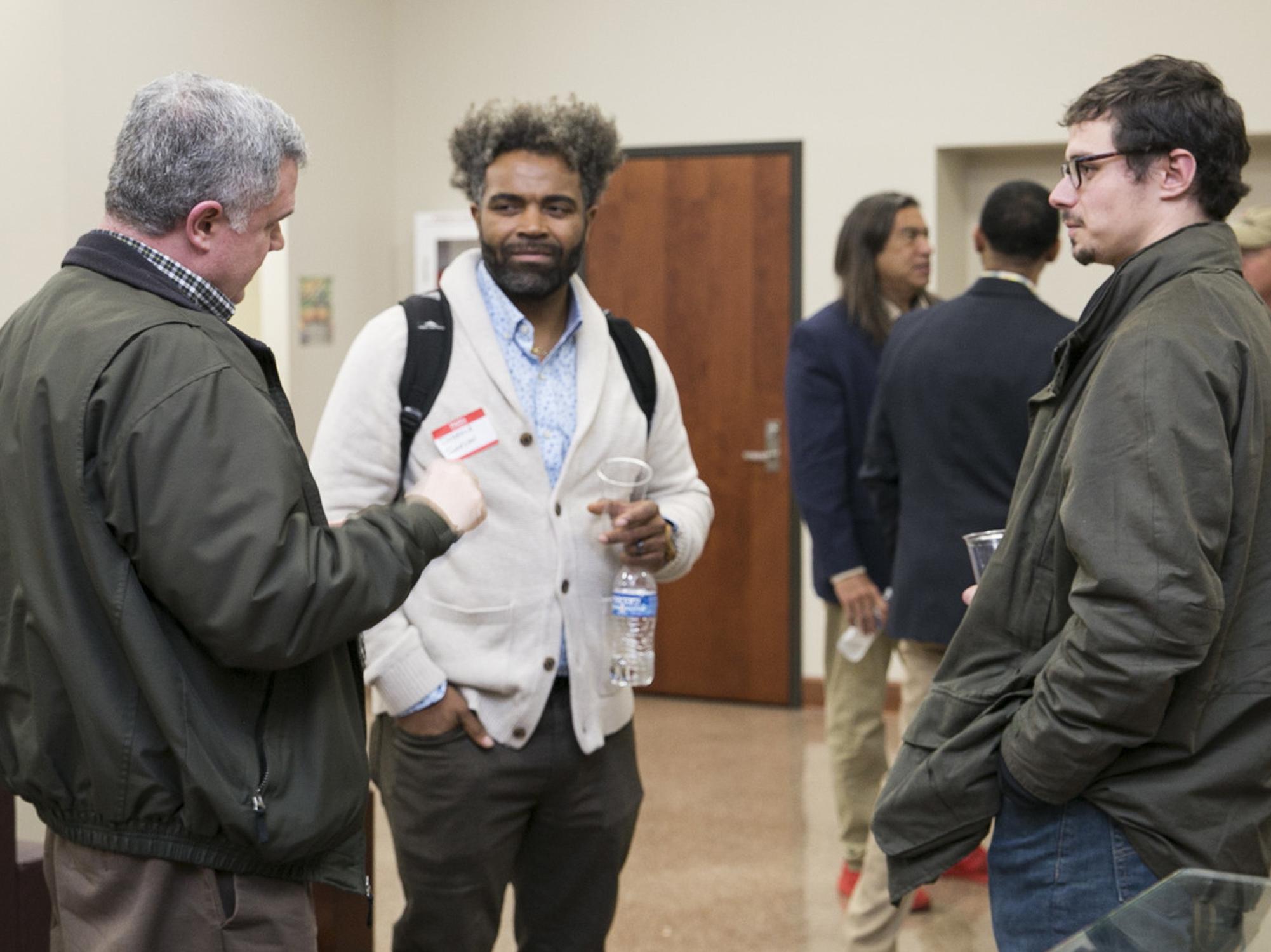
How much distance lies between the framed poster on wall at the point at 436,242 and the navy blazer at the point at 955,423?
3.29 m

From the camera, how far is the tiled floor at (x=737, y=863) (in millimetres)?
3432

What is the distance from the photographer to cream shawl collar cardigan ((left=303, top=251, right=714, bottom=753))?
214cm

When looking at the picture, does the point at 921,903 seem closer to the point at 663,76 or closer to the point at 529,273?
the point at 529,273

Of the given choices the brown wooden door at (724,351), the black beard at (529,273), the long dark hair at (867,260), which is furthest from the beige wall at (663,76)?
the black beard at (529,273)

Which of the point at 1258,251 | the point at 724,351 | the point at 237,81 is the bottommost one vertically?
the point at 724,351

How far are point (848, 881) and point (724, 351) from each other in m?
2.71

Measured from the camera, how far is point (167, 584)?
1416 mm

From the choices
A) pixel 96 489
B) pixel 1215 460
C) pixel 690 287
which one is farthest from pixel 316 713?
pixel 690 287

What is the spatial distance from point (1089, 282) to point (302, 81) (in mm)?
3239

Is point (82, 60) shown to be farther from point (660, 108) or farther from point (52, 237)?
point (660, 108)

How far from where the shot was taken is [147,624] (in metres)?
A: 1.45

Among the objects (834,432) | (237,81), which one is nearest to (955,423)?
(834,432)

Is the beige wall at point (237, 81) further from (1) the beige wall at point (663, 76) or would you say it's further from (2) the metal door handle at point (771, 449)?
(2) the metal door handle at point (771, 449)

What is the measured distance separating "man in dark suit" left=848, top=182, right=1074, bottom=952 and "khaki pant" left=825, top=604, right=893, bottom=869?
0.56 metres
